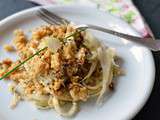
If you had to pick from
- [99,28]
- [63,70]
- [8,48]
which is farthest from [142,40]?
[8,48]

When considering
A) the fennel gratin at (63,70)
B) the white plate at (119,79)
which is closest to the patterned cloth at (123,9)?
the white plate at (119,79)

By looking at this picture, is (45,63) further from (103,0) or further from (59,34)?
(103,0)

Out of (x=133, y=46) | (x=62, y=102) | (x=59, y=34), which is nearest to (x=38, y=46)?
(x=59, y=34)

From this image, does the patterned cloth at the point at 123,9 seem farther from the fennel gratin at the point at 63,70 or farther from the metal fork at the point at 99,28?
the fennel gratin at the point at 63,70

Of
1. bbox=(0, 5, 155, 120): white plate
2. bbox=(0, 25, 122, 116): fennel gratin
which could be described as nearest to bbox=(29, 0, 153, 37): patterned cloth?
bbox=(0, 5, 155, 120): white plate

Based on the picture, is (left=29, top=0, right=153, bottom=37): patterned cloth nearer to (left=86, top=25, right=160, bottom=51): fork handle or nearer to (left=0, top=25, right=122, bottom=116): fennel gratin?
(left=86, top=25, right=160, bottom=51): fork handle
